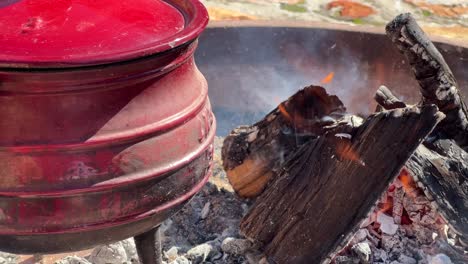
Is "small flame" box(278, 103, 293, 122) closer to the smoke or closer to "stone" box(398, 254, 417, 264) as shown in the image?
"stone" box(398, 254, 417, 264)

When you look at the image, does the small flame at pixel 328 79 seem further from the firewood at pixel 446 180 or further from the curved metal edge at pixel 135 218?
the curved metal edge at pixel 135 218

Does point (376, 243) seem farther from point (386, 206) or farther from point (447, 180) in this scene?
point (447, 180)

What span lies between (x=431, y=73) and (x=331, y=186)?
24.6 inches

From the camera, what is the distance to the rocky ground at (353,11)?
18.0ft

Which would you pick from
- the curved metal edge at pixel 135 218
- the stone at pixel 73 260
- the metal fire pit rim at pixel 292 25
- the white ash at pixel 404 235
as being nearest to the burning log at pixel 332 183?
the white ash at pixel 404 235

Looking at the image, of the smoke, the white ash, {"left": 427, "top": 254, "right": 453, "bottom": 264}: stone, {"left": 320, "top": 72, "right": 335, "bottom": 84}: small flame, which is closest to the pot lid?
the white ash

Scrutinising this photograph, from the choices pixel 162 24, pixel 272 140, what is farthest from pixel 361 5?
pixel 162 24

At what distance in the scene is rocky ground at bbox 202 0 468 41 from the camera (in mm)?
5488

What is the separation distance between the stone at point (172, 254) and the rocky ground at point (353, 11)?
9.74ft

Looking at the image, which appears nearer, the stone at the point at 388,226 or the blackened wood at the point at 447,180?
the blackened wood at the point at 447,180

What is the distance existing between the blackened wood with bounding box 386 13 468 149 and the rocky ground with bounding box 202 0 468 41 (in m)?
2.94

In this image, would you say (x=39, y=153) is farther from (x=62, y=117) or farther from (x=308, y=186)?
(x=308, y=186)

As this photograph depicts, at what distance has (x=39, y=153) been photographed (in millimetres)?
1601

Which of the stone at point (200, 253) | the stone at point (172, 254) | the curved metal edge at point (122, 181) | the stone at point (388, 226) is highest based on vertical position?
the curved metal edge at point (122, 181)
